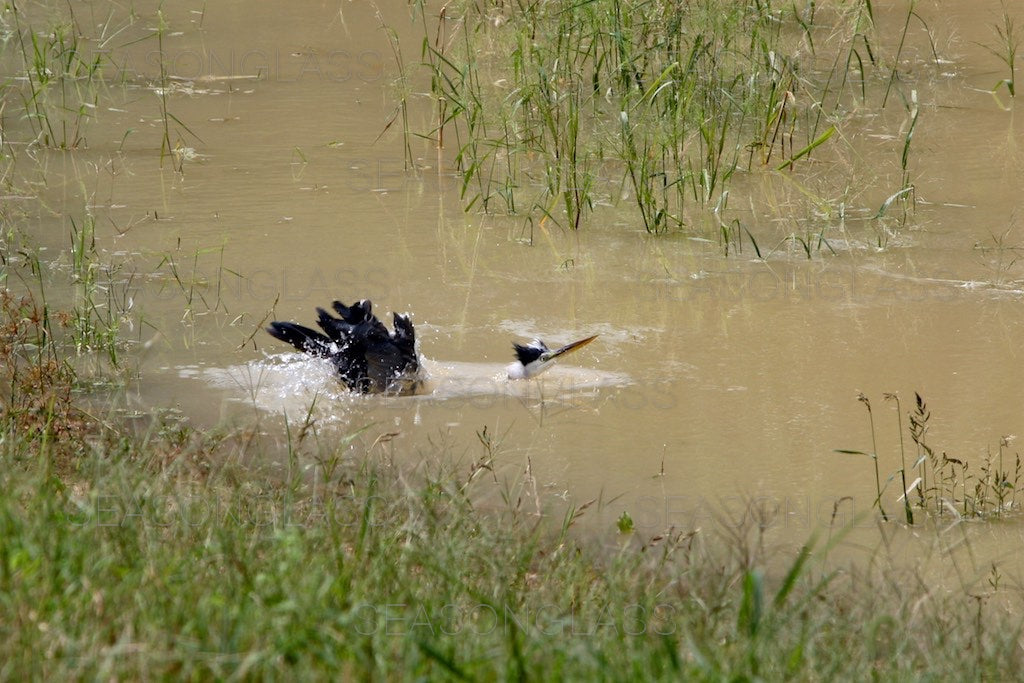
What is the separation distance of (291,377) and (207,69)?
457 cm

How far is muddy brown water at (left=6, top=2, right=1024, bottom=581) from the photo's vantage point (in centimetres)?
423

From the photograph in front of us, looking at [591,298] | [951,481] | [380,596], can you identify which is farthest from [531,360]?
[380,596]

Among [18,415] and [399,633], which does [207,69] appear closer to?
[18,415]

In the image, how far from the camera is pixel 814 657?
2.36m

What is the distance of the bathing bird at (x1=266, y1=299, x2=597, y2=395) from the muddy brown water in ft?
0.29

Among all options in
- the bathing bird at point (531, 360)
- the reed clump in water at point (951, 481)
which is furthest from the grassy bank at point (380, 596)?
the bathing bird at point (531, 360)

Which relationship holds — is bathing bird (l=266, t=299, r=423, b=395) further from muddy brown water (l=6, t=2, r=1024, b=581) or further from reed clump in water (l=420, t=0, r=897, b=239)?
reed clump in water (l=420, t=0, r=897, b=239)

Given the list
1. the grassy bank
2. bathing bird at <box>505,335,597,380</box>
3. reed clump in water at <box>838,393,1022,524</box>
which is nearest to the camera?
the grassy bank

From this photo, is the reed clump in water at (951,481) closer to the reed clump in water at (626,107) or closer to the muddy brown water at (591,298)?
the muddy brown water at (591,298)

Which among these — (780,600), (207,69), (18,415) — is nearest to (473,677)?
(780,600)

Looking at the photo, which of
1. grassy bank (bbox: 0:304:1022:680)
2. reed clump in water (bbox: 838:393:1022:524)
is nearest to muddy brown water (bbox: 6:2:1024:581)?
reed clump in water (bbox: 838:393:1022:524)

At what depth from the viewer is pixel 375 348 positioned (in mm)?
4691

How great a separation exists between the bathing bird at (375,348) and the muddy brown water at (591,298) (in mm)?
90

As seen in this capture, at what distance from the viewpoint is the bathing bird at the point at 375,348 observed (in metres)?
4.67
